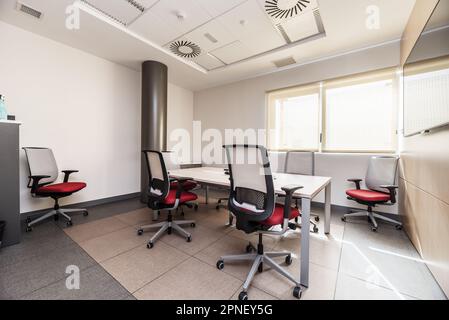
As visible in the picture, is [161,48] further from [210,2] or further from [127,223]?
[127,223]

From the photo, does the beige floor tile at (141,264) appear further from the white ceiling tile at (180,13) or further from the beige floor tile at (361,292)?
the white ceiling tile at (180,13)

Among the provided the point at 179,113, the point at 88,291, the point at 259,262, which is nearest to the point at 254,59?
the point at 179,113

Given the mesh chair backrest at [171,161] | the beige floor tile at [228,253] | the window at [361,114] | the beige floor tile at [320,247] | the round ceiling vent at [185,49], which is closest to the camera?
the beige floor tile at [228,253]

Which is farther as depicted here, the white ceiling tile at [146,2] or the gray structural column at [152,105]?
the gray structural column at [152,105]

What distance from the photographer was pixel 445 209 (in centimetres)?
134

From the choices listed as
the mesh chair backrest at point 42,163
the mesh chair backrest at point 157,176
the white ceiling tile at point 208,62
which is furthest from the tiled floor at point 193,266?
the white ceiling tile at point 208,62

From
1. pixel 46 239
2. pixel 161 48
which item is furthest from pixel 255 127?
pixel 46 239

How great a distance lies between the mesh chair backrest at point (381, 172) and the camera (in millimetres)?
2666

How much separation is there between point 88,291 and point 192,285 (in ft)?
2.57

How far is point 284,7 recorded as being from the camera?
7.32 feet

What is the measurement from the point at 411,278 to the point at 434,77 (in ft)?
5.60

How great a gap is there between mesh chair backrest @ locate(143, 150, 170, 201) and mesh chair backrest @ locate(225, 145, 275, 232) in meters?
0.87

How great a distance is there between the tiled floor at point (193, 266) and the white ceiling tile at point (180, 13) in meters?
2.94

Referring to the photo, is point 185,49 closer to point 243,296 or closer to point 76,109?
point 76,109
